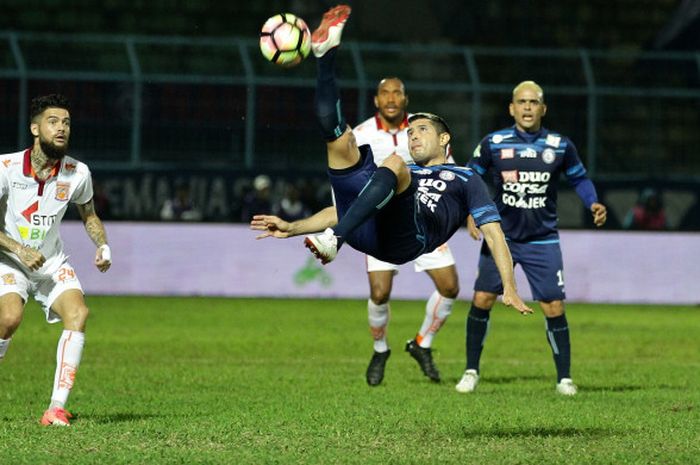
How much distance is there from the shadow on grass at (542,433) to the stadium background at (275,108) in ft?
48.4

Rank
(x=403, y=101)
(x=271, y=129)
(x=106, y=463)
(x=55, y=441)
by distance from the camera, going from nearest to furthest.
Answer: (x=106, y=463) → (x=55, y=441) → (x=403, y=101) → (x=271, y=129)

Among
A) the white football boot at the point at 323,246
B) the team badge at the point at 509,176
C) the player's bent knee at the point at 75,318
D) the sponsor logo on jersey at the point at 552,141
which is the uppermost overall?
the sponsor logo on jersey at the point at 552,141

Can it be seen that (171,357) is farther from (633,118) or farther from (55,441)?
(633,118)

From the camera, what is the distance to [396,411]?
10.0 m

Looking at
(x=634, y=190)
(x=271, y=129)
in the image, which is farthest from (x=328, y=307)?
(x=634, y=190)

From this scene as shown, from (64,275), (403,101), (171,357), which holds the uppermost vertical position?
(403,101)

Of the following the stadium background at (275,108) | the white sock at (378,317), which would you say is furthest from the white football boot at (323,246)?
the stadium background at (275,108)

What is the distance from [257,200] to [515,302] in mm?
15760

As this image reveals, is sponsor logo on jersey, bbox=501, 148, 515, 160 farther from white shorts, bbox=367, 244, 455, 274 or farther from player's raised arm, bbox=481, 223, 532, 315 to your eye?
player's raised arm, bbox=481, 223, 532, 315

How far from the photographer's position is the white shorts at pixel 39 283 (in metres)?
9.23

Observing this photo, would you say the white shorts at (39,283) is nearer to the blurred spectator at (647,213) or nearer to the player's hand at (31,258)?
the player's hand at (31,258)

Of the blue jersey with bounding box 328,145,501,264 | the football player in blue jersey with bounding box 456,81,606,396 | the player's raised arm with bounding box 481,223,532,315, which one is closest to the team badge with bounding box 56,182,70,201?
the blue jersey with bounding box 328,145,501,264

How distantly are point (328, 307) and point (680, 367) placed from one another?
8.49m

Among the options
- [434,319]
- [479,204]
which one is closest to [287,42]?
[479,204]
